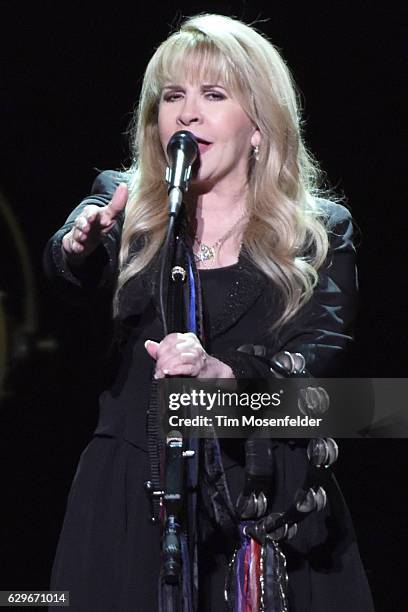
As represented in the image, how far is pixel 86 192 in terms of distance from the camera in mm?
2605

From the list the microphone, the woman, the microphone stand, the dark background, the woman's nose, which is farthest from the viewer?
the dark background

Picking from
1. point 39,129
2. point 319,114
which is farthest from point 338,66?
point 39,129

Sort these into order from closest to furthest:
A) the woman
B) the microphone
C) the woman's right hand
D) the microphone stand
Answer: the microphone stand < the microphone < the woman's right hand < the woman

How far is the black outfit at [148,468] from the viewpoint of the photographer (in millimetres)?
1697

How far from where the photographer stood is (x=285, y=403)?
5.54 ft

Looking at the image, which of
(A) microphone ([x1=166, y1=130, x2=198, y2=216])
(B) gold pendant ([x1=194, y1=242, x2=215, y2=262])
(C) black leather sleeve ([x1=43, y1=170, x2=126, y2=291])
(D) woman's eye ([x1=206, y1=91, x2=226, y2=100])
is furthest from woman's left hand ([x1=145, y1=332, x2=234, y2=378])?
(D) woman's eye ([x1=206, y1=91, x2=226, y2=100])

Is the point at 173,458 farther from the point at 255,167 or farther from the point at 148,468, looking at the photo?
the point at 255,167

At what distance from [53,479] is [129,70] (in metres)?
0.99

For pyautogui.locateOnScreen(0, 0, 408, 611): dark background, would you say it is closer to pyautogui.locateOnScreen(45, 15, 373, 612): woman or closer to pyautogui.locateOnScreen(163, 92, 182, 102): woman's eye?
pyautogui.locateOnScreen(45, 15, 373, 612): woman

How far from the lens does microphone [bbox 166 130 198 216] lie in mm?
1447

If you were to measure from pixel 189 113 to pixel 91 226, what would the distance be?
0.34m

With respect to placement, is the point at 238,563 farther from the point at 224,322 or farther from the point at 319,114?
the point at 319,114

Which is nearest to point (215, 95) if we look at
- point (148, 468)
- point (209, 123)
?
point (209, 123)

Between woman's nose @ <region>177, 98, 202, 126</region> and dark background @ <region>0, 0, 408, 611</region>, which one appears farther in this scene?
dark background @ <region>0, 0, 408, 611</region>
